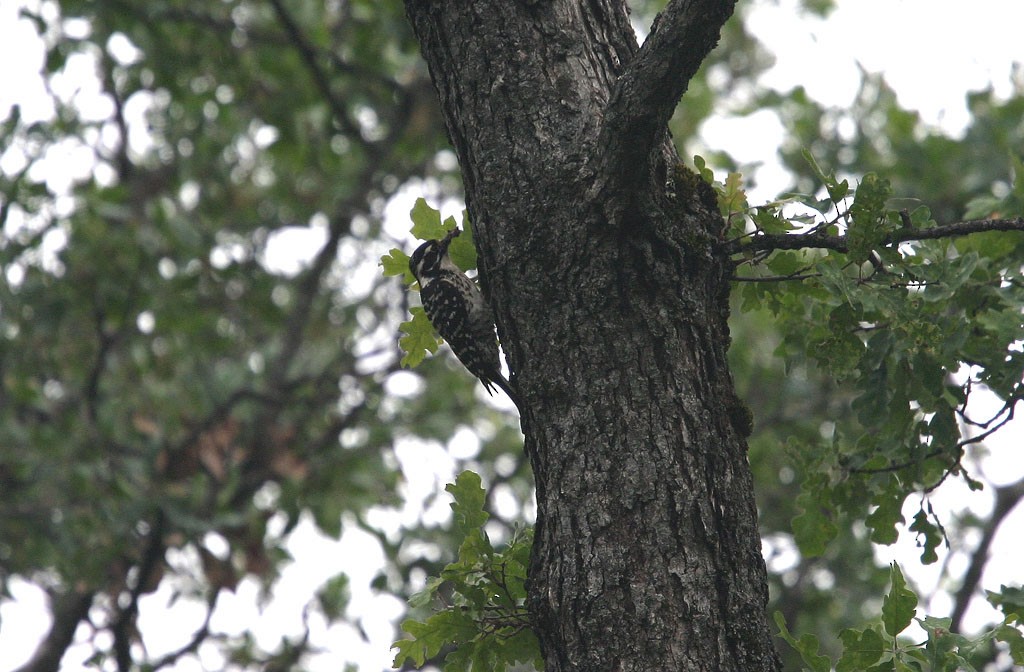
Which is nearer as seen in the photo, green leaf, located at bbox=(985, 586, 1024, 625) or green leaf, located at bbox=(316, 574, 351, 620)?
green leaf, located at bbox=(985, 586, 1024, 625)

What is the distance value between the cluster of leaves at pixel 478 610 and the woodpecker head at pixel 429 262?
3.62ft

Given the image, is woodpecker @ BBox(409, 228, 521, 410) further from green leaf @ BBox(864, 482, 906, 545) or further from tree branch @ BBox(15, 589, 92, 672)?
tree branch @ BBox(15, 589, 92, 672)

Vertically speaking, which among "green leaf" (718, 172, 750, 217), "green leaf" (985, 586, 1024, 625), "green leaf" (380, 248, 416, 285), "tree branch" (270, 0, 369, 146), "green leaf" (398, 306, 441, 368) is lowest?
"green leaf" (985, 586, 1024, 625)

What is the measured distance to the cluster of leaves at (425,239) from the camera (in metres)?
3.04

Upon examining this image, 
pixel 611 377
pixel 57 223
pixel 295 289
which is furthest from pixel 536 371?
pixel 295 289

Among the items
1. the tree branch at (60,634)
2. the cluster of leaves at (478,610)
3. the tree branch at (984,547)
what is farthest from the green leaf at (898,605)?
the tree branch at (60,634)

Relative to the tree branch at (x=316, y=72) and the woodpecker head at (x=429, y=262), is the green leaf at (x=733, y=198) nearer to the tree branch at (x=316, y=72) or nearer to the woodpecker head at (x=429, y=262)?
the woodpecker head at (x=429, y=262)

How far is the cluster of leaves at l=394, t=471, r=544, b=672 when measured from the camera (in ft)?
8.07

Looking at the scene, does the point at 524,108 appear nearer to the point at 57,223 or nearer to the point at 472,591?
the point at 472,591

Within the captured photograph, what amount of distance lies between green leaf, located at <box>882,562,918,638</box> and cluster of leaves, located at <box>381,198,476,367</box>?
4.65 ft

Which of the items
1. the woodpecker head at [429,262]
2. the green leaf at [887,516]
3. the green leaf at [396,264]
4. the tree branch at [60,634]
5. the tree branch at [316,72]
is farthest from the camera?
the tree branch at [316,72]

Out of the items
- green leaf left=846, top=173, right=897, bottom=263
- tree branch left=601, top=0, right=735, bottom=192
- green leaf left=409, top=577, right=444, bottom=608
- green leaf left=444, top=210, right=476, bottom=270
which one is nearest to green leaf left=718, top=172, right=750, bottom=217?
green leaf left=846, top=173, right=897, bottom=263

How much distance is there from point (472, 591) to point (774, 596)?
592 centimetres

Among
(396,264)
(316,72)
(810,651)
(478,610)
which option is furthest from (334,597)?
(810,651)
